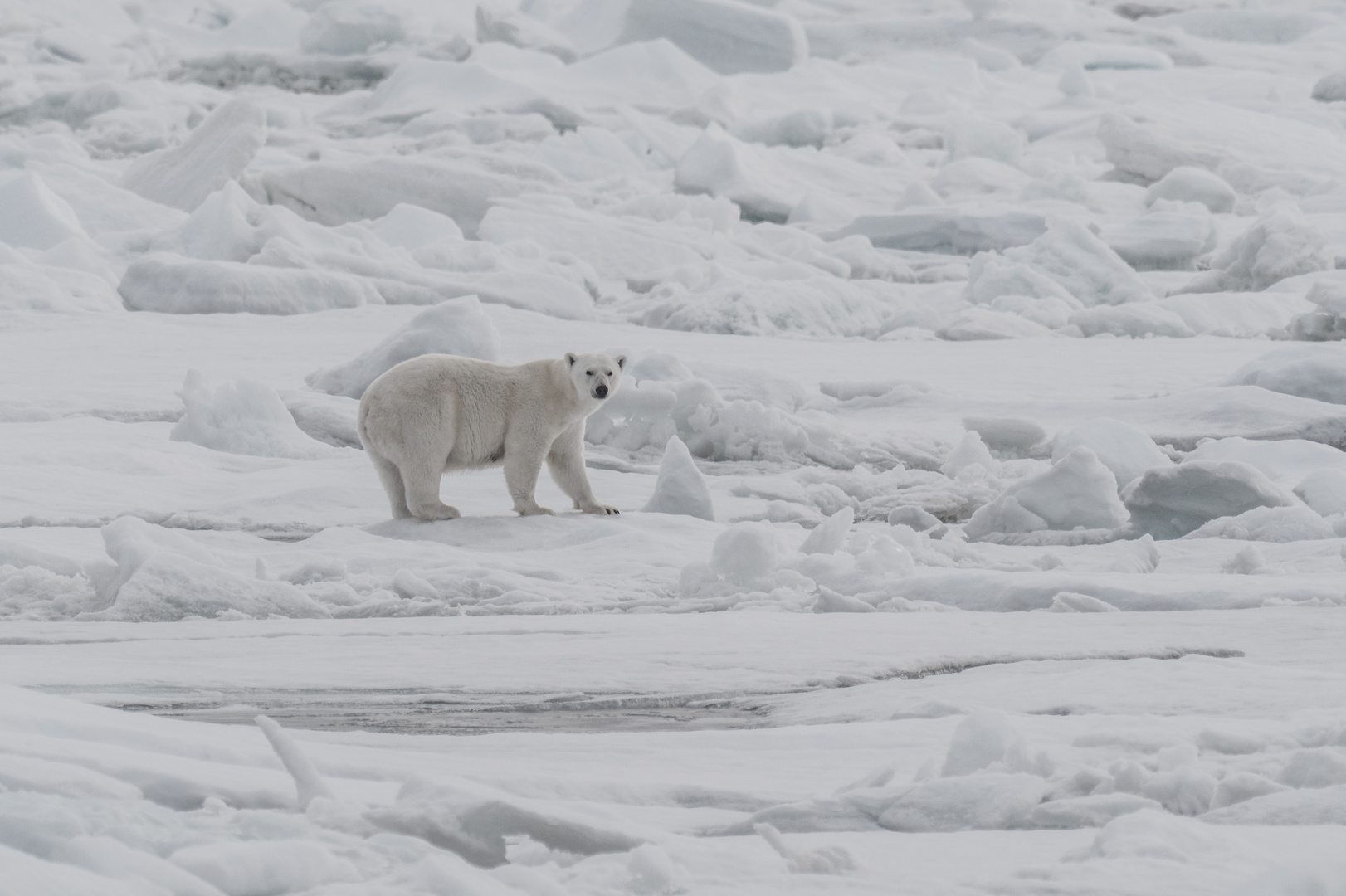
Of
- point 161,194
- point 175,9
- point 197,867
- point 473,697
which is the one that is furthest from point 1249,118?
point 175,9

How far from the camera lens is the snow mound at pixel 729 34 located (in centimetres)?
2600

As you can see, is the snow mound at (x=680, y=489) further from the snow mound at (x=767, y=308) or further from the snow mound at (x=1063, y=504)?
the snow mound at (x=767, y=308)

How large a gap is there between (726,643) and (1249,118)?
59.5 feet

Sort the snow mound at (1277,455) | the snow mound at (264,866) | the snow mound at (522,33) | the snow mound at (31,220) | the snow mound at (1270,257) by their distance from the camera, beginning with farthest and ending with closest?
the snow mound at (522,33)
the snow mound at (1270,257)
the snow mound at (31,220)
the snow mound at (1277,455)
the snow mound at (264,866)

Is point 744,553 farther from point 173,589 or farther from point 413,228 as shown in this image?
point 413,228

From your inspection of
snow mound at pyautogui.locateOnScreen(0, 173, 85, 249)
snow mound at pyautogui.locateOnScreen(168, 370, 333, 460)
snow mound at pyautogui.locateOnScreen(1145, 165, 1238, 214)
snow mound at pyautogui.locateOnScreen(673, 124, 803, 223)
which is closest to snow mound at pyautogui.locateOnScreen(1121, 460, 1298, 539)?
snow mound at pyautogui.locateOnScreen(168, 370, 333, 460)

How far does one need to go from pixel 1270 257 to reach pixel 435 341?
292 inches

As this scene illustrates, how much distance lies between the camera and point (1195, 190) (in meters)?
→ 16.2

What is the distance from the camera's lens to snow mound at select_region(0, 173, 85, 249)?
11.5 metres

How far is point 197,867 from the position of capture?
5.17 feet

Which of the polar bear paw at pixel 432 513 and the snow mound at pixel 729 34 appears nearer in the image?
the polar bear paw at pixel 432 513

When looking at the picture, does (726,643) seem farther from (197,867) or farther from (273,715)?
(197,867)

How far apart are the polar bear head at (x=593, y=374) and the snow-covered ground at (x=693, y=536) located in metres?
0.42

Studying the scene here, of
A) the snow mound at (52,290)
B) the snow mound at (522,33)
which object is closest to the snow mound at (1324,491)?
the snow mound at (52,290)
